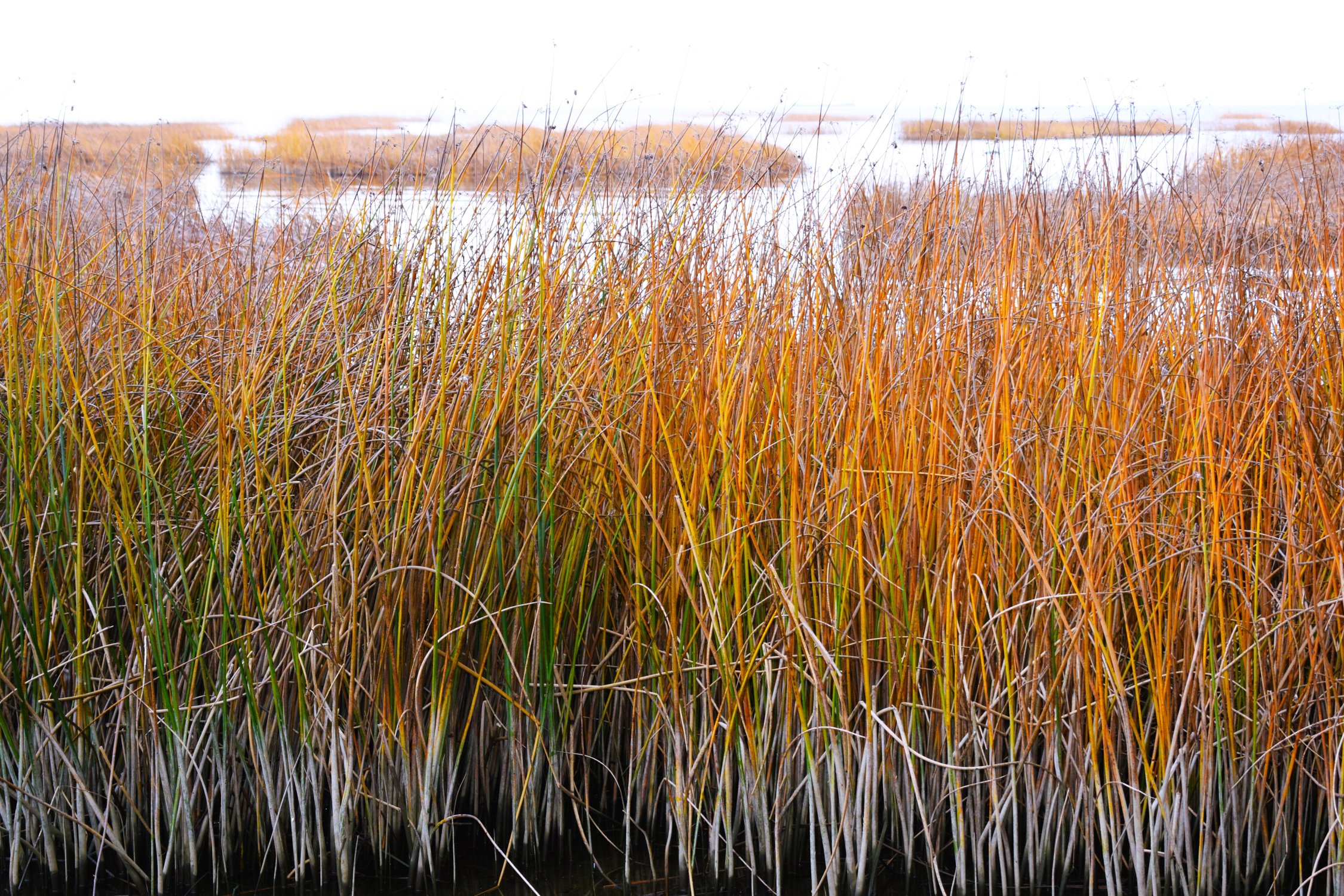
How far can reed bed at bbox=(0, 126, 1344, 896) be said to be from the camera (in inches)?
49.6

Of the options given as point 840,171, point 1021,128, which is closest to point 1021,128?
point 1021,128

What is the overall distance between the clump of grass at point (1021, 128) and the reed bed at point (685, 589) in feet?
1.44

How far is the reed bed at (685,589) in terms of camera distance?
49.6 inches

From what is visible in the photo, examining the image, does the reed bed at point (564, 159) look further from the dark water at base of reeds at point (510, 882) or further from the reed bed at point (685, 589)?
the dark water at base of reeds at point (510, 882)

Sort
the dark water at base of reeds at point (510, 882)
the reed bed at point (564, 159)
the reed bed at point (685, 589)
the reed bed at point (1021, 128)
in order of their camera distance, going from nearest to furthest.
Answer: the reed bed at point (685, 589) < the dark water at base of reeds at point (510, 882) < the reed bed at point (564, 159) < the reed bed at point (1021, 128)

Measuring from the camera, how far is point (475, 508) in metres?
1.39

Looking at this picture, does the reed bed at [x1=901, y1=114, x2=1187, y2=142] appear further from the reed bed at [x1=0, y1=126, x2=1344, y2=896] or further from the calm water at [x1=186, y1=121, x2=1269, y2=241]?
the reed bed at [x1=0, y1=126, x2=1344, y2=896]

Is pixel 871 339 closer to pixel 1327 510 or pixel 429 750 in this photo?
pixel 1327 510

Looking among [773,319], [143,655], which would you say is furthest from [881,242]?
[143,655]

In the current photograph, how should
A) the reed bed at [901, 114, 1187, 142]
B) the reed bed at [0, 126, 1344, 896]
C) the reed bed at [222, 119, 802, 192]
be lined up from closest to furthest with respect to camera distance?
1. the reed bed at [0, 126, 1344, 896]
2. the reed bed at [222, 119, 802, 192]
3. the reed bed at [901, 114, 1187, 142]

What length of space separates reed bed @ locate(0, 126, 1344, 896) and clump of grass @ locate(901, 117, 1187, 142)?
1.44ft

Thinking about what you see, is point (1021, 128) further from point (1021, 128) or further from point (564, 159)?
point (564, 159)

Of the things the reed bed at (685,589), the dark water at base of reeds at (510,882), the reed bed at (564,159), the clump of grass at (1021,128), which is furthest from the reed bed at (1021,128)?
the dark water at base of reeds at (510,882)

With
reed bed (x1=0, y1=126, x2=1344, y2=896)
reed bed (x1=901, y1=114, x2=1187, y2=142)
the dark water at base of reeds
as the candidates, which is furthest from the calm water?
the dark water at base of reeds
